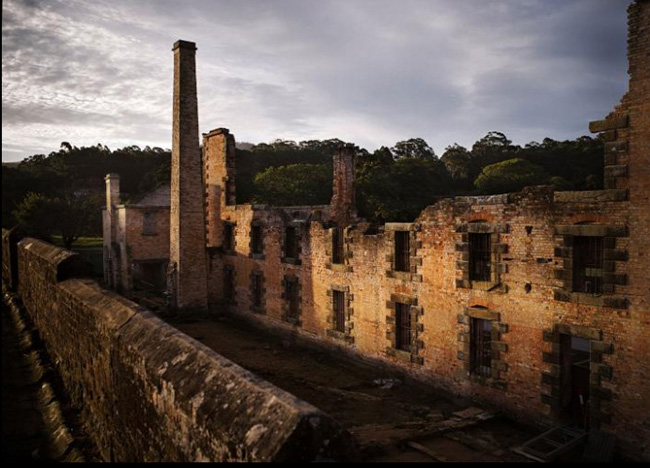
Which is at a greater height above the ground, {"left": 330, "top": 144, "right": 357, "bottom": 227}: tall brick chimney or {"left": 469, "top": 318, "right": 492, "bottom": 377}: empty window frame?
{"left": 330, "top": 144, "right": 357, "bottom": 227}: tall brick chimney

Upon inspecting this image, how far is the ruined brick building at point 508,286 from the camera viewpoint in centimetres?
1168

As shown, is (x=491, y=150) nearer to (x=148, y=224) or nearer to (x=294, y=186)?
(x=294, y=186)

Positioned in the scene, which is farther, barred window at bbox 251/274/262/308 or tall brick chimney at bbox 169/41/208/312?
tall brick chimney at bbox 169/41/208/312

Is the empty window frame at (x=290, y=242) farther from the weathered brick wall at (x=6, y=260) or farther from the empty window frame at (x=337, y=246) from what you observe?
the weathered brick wall at (x=6, y=260)

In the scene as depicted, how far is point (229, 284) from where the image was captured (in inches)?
1103

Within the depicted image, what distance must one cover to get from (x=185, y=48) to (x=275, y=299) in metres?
13.5

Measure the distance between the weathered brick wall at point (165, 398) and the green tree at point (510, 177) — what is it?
47.9 m

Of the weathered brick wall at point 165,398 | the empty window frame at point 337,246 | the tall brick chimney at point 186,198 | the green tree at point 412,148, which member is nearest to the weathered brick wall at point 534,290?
the empty window frame at point 337,246

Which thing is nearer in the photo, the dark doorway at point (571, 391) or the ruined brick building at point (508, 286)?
the ruined brick building at point (508, 286)

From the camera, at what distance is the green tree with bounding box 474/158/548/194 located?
2024 inches

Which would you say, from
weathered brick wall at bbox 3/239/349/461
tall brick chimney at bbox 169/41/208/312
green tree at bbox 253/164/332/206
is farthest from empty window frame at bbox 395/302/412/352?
green tree at bbox 253/164/332/206

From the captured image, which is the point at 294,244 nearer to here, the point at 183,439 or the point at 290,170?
the point at 183,439

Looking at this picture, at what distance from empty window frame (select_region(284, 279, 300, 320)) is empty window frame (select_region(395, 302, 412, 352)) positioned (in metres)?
5.93

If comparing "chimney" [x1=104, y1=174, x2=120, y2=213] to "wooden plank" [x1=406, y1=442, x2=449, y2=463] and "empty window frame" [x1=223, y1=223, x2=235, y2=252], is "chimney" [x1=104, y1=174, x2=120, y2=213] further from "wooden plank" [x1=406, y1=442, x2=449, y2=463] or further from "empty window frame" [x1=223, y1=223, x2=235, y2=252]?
"wooden plank" [x1=406, y1=442, x2=449, y2=463]
